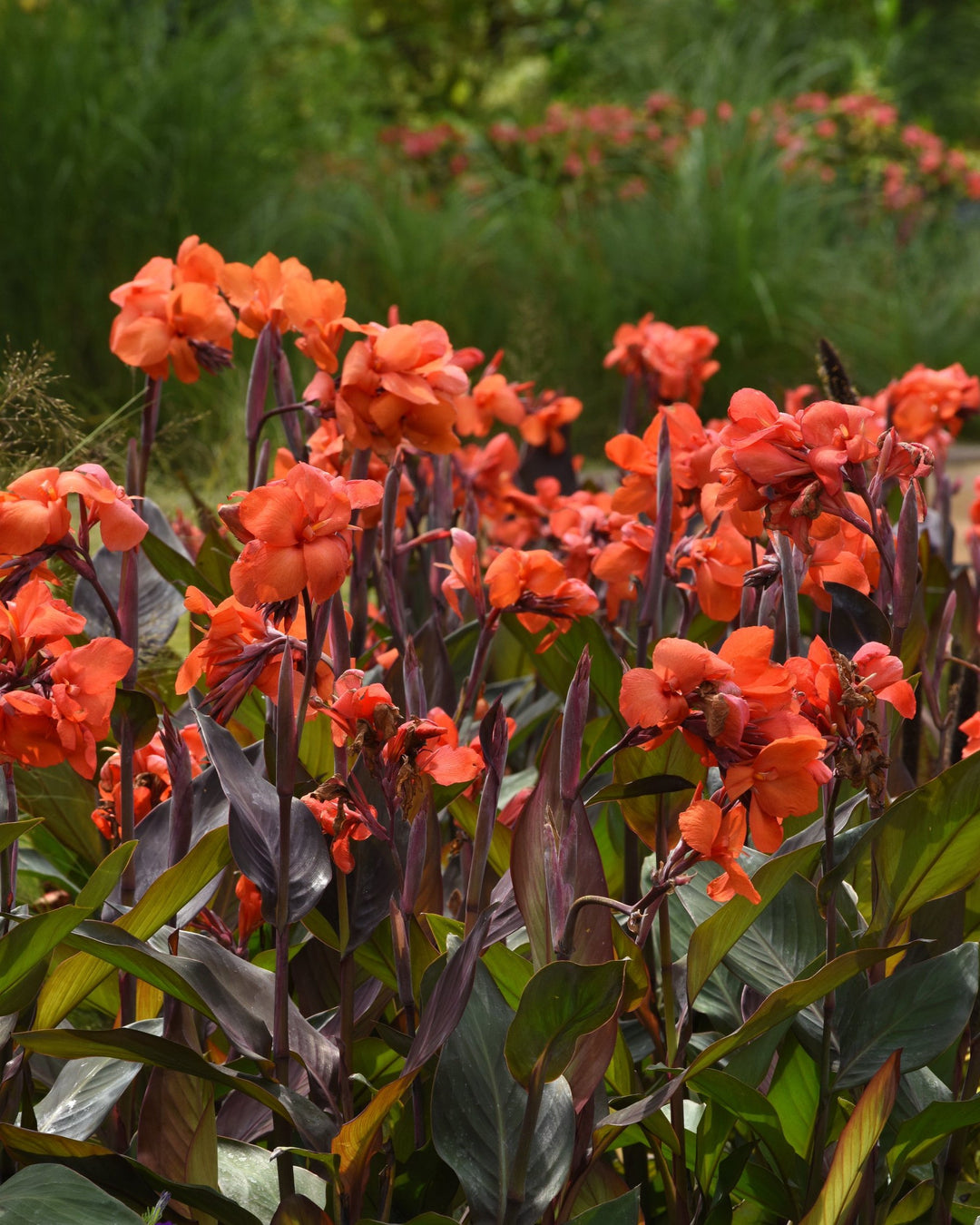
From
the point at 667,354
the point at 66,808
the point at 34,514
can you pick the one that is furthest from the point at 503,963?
the point at 667,354

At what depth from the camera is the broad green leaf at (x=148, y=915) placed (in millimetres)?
963

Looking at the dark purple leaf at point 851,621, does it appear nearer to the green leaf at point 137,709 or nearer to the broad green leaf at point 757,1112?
the broad green leaf at point 757,1112

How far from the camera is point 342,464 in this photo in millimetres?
1506

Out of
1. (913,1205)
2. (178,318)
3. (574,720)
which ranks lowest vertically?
(913,1205)

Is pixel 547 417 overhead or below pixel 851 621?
below

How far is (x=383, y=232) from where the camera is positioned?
5.80m

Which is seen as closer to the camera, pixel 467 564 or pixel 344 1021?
pixel 344 1021

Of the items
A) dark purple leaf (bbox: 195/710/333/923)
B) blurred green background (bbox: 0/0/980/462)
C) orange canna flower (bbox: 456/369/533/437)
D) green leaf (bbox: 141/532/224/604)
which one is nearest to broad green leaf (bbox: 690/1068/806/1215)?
dark purple leaf (bbox: 195/710/333/923)

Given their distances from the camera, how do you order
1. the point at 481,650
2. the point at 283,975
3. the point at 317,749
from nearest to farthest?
the point at 283,975 < the point at 481,650 < the point at 317,749

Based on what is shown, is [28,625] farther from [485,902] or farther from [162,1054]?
[485,902]

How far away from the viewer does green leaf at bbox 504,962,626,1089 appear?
0.80m

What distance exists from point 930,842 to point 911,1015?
14 centimetres

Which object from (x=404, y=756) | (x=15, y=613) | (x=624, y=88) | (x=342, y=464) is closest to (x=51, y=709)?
(x=15, y=613)

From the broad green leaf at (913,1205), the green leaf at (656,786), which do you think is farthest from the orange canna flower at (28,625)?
the broad green leaf at (913,1205)
